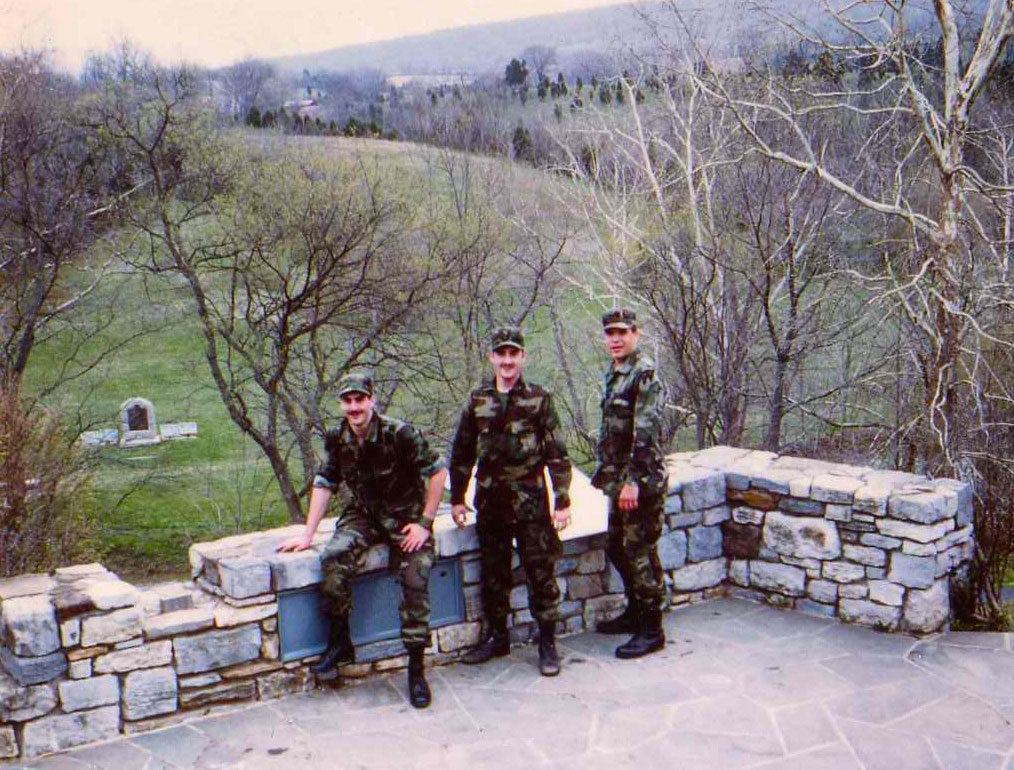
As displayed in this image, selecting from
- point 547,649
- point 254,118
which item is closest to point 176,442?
point 254,118

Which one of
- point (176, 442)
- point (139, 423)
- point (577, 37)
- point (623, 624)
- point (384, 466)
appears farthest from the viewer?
point (577, 37)

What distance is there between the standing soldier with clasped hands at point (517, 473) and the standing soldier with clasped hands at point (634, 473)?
37 cm

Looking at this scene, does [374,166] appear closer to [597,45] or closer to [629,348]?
Result: [597,45]

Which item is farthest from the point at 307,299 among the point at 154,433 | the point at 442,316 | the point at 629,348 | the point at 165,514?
the point at 629,348

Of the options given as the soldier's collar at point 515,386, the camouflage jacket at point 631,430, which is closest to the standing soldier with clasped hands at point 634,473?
the camouflage jacket at point 631,430

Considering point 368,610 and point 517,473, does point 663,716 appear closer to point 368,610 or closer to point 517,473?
point 517,473

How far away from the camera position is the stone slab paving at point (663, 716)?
4805 millimetres

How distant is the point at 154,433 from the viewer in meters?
27.1

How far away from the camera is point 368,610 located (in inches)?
224

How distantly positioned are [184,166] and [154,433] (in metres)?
9.68

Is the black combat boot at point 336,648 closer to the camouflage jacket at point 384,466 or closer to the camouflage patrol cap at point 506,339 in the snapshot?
the camouflage jacket at point 384,466

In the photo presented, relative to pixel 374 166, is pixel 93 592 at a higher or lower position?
lower

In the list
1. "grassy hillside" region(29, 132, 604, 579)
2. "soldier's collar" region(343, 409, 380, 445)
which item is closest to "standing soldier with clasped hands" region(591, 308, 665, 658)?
"soldier's collar" region(343, 409, 380, 445)

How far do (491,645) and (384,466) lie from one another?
133cm
